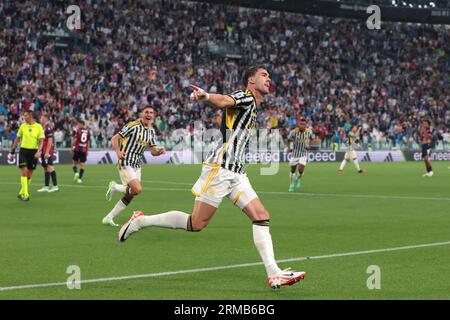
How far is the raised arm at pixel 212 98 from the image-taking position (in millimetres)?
8039

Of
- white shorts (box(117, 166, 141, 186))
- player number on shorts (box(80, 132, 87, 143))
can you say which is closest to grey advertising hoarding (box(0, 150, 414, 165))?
player number on shorts (box(80, 132, 87, 143))

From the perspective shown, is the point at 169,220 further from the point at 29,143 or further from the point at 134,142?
the point at 29,143

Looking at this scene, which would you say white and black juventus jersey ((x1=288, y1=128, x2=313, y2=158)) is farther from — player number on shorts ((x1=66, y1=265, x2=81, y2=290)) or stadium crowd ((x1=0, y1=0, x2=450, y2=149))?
player number on shorts ((x1=66, y1=265, x2=81, y2=290))

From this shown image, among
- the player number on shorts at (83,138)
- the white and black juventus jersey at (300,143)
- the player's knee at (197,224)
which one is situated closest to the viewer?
the player's knee at (197,224)

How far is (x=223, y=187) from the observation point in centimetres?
922

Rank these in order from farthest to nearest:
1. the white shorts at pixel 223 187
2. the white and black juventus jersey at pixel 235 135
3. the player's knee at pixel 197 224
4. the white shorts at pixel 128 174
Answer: the white shorts at pixel 128 174 → the player's knee at pixel 197 224 → the white shorts at pixel 223 187 → the white and black juventus jersey at pixel 235 135

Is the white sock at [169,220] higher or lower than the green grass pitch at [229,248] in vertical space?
higher

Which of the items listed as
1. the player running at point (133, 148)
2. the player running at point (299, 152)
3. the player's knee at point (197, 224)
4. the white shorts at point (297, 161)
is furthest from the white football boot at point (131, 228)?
the white shorts at point (297, 161)

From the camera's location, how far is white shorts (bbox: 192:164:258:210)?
9211 mm

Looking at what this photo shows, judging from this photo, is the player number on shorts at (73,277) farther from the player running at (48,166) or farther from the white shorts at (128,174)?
the player running at (48,166)

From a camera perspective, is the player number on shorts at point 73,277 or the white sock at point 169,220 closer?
the player number on shorts at point 73,277

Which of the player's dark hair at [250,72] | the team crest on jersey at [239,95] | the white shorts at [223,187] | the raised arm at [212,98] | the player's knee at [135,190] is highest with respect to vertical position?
the player's dark hair at [250,72]

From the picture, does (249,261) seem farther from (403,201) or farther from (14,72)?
→ (14,72)
